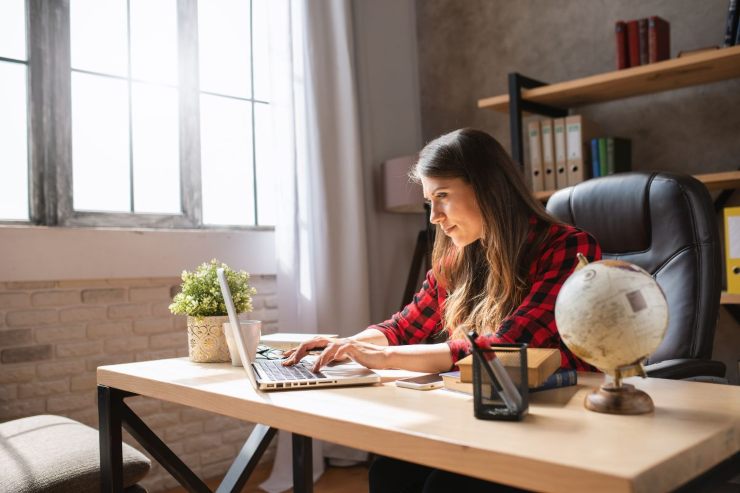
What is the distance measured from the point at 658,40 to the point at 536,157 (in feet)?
2.08

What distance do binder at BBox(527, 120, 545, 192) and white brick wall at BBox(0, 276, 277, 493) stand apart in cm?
154

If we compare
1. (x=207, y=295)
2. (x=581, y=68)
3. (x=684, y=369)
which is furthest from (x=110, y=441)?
(x=581, y=68)

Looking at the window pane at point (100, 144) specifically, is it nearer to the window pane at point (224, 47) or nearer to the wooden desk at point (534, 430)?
the window pane at point (224, 47)

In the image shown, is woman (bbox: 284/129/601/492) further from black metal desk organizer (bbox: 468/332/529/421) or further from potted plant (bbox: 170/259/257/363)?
black metal desk organizer (bbox: 468/332/529/421)

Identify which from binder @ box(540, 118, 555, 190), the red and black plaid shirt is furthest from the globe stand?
binder @ box(540, 118, 555, 190)

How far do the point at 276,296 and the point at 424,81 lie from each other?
5.00 ft

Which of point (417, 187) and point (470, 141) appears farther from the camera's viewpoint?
point (417, 187)

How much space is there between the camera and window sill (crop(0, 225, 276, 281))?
2.31 metres

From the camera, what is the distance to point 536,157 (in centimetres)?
285

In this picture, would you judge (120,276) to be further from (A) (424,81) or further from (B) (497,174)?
(A) (424,81)

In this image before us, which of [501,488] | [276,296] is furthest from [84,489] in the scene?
[276,296]

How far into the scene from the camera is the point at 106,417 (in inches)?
56.6

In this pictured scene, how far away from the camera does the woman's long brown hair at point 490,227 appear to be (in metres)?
1.46

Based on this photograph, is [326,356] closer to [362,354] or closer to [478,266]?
[362,354]
